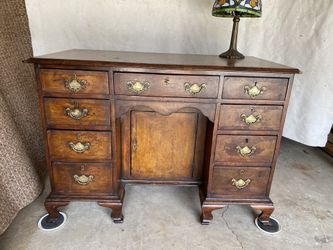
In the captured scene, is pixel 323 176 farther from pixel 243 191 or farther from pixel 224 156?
pixel 224 156

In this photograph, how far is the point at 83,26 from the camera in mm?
1631

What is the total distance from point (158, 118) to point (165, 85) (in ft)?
0.99

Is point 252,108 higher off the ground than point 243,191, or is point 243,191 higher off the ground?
point 252,108

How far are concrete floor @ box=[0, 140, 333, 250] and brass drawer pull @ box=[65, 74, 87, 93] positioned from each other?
711mm

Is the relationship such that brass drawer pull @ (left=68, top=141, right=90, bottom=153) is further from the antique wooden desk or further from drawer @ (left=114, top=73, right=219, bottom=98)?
drawer @ (left=114, top=73, right=219, bottom=98)

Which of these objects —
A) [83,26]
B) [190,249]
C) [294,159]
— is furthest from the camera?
[294,159]

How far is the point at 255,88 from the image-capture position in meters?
1.08

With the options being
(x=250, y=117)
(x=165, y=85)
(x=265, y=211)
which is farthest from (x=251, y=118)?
(x=265, y=211)

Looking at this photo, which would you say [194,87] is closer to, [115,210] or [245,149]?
[245,149]

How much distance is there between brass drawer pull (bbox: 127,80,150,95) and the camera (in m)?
1.07

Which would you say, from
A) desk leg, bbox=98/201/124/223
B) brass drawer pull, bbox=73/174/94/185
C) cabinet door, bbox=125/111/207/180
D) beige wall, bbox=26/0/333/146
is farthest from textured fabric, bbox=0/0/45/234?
cabinet door, bbox=125/111/207/180

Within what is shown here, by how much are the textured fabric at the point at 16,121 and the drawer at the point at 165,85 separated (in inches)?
25.1

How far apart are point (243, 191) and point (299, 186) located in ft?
2.21

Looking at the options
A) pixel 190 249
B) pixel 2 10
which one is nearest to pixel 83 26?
pixel 2 10
